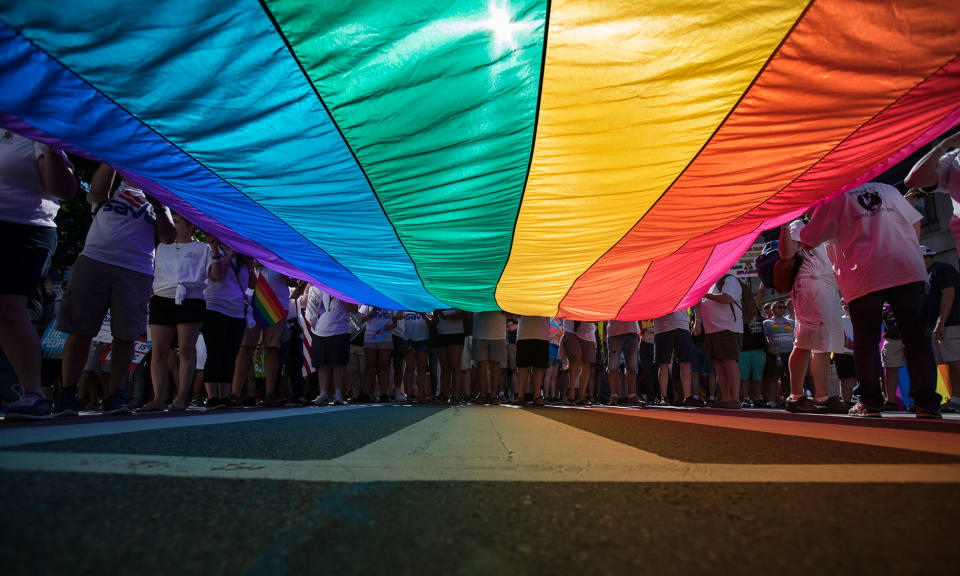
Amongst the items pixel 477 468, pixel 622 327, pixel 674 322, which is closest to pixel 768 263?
pixel 674 322

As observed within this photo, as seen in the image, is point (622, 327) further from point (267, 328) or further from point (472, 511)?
point (472, 511)

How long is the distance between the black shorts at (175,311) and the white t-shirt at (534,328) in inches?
165

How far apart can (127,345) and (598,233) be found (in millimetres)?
3856

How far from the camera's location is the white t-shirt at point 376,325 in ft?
25.3

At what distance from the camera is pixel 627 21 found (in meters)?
Answer: 2.08

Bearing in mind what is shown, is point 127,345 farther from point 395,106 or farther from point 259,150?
point 395,106

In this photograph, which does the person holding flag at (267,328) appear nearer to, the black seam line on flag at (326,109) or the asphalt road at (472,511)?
the black seam line on flag at (326,109)

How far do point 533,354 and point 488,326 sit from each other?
2.96 feet

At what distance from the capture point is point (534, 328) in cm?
714

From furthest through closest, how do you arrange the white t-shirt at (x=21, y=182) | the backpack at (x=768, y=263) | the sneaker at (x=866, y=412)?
the backpack at (x=768, y=263) → the sneaker at (x=866, y=412) → the white t-shirt at (x=21, y=182)

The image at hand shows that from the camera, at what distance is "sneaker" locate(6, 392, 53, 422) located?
8.77 feet

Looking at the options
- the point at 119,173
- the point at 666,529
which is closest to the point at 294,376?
the point at 119,173

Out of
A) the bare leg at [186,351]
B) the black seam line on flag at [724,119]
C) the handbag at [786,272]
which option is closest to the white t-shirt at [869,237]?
the handbag at [786,272]

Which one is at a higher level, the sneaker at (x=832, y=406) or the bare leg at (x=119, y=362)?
the bare leg at (x=119, y=362)
